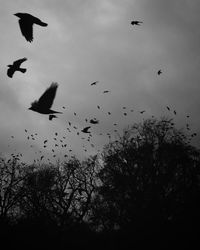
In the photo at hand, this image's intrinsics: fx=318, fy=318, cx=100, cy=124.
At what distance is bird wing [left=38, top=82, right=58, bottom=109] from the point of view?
34.4 ft

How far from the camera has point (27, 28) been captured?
10008mm

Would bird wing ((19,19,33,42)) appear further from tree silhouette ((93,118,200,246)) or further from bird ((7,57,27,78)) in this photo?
tree silhouette ((93,118,200,246))

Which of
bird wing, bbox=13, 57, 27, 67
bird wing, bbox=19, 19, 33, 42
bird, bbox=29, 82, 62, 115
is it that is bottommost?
bird, bbox=29, 82, 62, 115

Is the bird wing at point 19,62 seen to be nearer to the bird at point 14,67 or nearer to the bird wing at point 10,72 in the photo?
the bird at point 14,67

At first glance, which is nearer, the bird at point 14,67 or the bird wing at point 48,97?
the bird wing at point 48,97

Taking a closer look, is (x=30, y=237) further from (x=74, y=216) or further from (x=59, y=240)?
(x=74, y=216)

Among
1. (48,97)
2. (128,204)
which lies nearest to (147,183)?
(128,204)

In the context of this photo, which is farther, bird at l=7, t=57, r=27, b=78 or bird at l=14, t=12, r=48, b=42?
bird at l=7, t=57, r=27, b=78

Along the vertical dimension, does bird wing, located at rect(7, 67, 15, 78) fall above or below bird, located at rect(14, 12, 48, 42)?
below

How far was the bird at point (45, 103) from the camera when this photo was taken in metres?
10.5

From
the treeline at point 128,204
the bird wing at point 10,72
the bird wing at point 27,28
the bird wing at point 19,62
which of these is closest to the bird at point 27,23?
the bird wing at point 27,28

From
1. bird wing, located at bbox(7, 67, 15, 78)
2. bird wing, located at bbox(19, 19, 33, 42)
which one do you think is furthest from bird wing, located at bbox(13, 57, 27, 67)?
bird wing, located at bbox(19, 19, 33, 42)

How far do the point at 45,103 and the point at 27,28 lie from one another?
2.42 meters

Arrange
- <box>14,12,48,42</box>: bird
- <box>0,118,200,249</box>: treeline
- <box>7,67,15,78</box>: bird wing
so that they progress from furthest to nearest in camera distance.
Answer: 1. <box>0,118,200,249</box>: treeline
2. <box>7,67,15,78</box>: bird wing
3. <box>14,12,48,42</box>: bird
